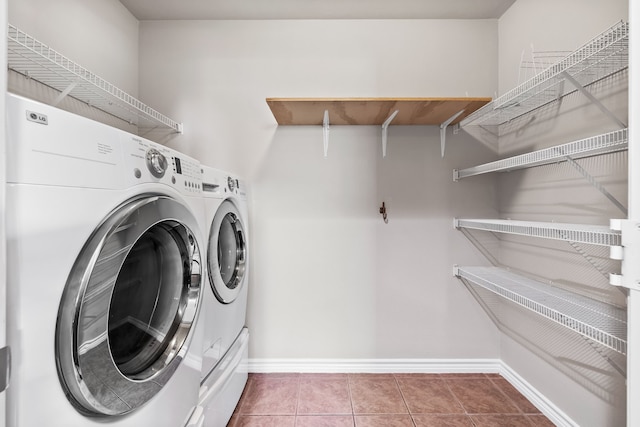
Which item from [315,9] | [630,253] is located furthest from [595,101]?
[315,9]

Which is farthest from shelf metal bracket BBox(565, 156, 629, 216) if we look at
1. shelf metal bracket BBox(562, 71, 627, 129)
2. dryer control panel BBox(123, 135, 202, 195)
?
dryer control panel BBox(123, 135, 202, 195)

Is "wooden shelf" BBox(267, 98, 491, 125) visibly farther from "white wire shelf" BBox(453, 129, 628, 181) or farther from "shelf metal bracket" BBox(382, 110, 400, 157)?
"white wire shelf" BBox(453, 129, 628, 181)

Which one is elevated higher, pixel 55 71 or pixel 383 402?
pixel 55 71

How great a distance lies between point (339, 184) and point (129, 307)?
4.59 feet

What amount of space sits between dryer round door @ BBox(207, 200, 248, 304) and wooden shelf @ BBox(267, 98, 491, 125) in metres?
→ 0.66

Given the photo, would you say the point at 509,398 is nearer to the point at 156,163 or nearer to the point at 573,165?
the point at 573,165

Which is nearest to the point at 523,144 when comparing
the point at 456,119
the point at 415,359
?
the point at 456,119

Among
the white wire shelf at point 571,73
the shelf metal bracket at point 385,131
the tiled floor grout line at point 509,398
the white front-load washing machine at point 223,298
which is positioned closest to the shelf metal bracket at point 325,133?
the shelf metal bracket at point 385,131

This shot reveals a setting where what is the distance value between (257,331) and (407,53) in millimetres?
2135

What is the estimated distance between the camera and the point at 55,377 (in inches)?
21.7

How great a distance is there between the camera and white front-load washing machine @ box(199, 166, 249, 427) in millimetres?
1182

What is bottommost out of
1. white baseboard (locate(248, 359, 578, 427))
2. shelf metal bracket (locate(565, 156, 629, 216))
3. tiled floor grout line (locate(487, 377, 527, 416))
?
tiled floor grout line (locate(487, 377, 527, 416))

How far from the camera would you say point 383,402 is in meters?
1.63

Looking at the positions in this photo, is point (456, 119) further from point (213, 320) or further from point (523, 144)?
point (213, 320)
